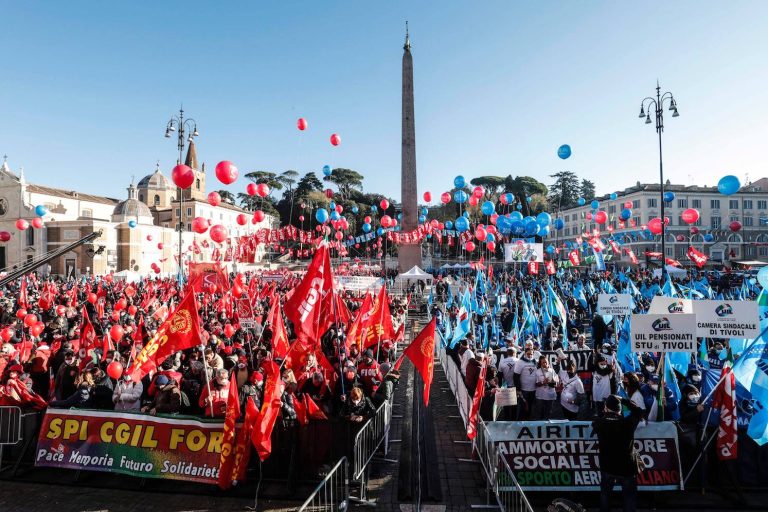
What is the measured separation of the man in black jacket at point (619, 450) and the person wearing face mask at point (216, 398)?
15.6ft

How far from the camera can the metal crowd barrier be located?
6.35 m

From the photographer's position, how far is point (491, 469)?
6223 millimetres

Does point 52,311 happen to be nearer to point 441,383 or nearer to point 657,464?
point 441,383

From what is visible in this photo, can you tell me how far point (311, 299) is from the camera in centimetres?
684

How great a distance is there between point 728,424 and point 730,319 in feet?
7.29

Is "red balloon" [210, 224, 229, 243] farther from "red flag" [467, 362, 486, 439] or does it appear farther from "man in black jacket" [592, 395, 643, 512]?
"man in black jacket" [592, 395, 643, 512]

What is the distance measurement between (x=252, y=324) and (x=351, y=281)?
10463 mm

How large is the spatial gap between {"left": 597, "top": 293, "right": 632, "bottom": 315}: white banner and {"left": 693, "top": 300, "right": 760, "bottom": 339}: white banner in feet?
15.1

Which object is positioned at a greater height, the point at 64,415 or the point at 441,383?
the point at 64,415

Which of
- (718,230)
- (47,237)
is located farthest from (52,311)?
(718,230)

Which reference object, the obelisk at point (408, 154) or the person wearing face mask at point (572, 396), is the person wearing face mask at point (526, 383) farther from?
the obelisk at point (408, 154)

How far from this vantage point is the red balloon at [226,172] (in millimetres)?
12258

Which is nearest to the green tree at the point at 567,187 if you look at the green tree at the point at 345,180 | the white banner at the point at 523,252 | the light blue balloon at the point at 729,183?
the green tree at the point at 345,180

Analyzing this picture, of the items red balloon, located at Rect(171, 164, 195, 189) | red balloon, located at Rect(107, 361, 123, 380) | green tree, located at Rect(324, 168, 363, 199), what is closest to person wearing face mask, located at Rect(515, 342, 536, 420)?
red balloon, located at Rect(107, 361, 123, 380)
